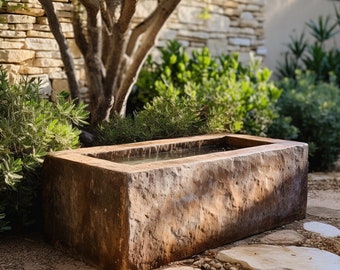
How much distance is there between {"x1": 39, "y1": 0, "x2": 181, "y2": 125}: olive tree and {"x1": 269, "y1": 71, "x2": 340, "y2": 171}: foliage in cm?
176

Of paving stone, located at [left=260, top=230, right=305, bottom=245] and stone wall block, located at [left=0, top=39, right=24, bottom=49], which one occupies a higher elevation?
stone wall block, located at [left=0, top=39, right=24, bottom=49]

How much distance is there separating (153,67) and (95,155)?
Result: 267 centimetres

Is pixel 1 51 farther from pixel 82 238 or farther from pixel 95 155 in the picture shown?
pixel 82 238

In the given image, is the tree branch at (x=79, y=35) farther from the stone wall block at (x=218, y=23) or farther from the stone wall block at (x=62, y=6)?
the stone wall block at (x=218, y=23)

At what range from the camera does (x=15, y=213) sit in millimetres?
3422

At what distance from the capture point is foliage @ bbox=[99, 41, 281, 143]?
4.29m

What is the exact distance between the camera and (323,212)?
13.8 ft

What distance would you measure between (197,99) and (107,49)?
941 mm

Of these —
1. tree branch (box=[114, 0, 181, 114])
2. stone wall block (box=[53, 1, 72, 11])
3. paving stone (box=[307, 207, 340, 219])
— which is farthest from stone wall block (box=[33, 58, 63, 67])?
paving stone (box=[307, 207, 340, 219])

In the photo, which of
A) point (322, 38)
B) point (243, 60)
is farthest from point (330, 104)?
point (322, 38)

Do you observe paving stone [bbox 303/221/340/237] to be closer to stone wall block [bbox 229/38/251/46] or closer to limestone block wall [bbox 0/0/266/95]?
limestone block wall [bbox 0/0/266/95]

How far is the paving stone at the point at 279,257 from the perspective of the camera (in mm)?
3004

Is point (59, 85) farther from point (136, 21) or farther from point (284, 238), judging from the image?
point (284, 238)

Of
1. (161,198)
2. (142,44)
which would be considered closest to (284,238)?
(161,198)
